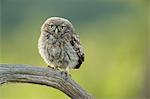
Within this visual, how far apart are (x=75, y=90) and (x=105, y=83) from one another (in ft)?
21.0

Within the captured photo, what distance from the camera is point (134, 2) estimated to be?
1382cm

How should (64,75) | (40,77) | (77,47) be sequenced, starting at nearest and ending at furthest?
1. (40,77)
2. (64,75)
3. (77,47)

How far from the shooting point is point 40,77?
244 inches

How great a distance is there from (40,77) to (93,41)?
23.8 feet

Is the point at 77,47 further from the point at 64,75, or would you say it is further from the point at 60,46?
the point at 64,75

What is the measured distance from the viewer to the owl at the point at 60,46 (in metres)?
6.91

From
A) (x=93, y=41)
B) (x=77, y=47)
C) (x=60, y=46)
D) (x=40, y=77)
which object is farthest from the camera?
(x=93, y=41)

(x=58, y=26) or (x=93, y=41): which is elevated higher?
(x=93, y=41)

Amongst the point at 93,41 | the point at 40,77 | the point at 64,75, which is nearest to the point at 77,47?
the point at 64,75

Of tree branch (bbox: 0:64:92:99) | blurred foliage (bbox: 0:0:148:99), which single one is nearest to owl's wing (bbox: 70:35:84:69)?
tree branch (bbox: 0:64:92:99)

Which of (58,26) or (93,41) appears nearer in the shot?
(58,26)

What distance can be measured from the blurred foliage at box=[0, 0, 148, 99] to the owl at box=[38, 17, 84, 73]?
172 inches

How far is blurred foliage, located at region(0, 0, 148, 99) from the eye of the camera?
12266mm

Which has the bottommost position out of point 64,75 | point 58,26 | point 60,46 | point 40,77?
point 40,77
